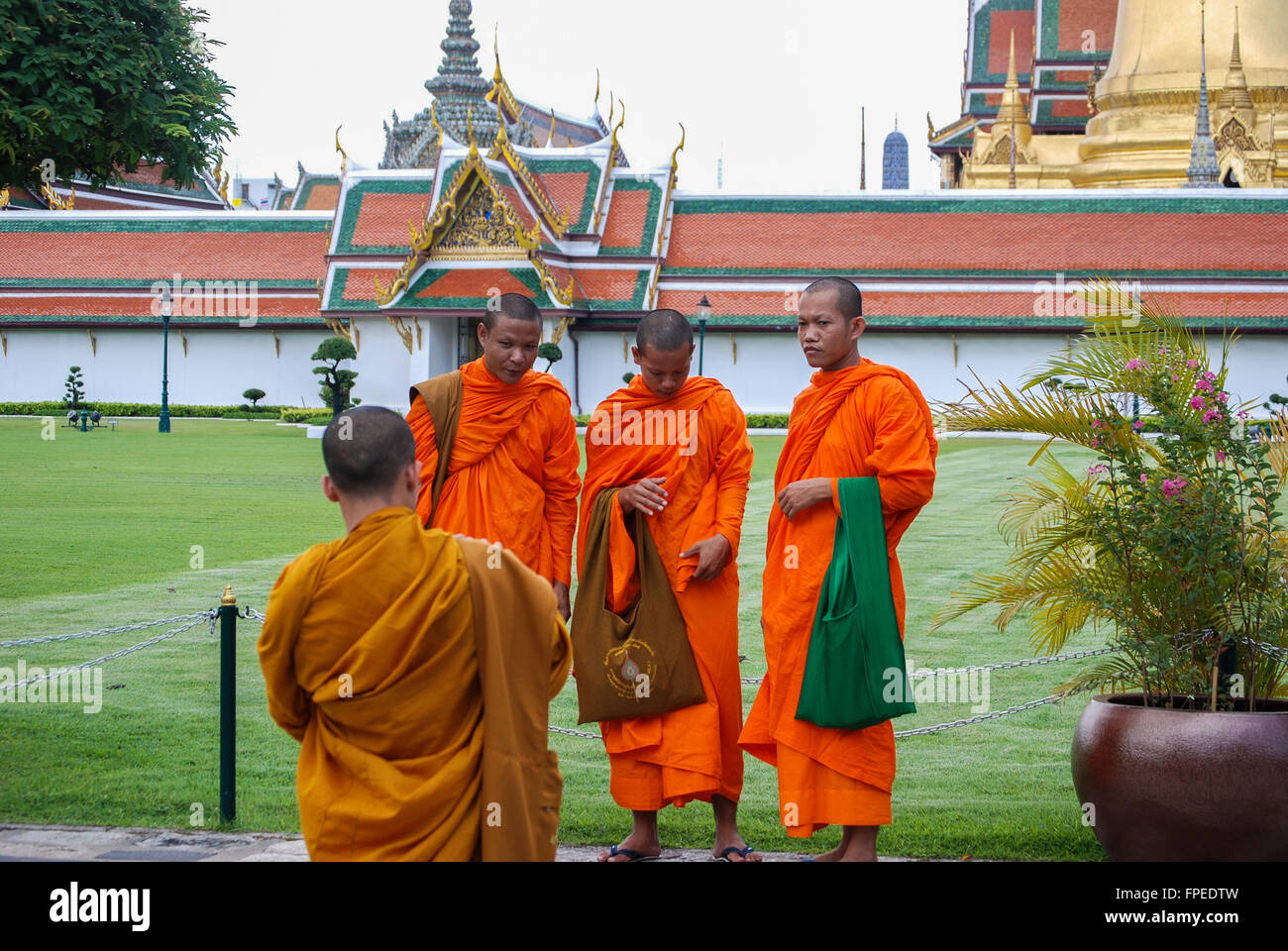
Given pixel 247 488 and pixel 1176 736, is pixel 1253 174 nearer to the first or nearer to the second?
pixel 247 488

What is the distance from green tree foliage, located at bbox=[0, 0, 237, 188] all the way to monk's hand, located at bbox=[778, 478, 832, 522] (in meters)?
3.80

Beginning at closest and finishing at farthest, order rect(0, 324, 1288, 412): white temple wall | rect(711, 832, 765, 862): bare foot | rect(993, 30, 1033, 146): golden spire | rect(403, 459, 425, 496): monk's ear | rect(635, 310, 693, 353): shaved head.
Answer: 1. rect(403, 459, 425, 496): monk's ear
2. rect(711, 832, 765, 862): bare foot
3. rect(635, 310, 693, 353): shaved head
4. rect(0, 324, 1288, 412): white temple wall
5. rect(993, 30, 1033, 146): golden spire

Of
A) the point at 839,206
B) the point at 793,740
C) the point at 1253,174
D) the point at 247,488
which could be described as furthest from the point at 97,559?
the point at 1253,174

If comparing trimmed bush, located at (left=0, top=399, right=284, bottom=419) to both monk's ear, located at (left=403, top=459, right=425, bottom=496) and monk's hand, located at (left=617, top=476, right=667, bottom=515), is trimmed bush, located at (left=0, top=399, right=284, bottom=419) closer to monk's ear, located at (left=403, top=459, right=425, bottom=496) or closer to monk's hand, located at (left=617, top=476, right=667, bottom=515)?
monk's hand, located at (left=617, top=476, right=667, bottom=515)

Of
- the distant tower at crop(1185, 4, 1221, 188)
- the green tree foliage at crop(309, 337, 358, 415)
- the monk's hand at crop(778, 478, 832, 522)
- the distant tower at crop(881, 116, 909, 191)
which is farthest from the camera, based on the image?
the distant tower at crop(881, 116, 909, 191)

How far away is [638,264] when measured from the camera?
109ft

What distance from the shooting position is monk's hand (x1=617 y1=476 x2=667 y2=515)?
515cm

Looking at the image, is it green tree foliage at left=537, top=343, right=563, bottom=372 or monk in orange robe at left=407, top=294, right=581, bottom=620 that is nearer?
monk in orange robe at left=407, top=294, right=581, bottom=620

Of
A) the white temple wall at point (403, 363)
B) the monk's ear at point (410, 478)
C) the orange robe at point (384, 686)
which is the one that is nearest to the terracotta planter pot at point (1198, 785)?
the orange robe at point (384, 686)

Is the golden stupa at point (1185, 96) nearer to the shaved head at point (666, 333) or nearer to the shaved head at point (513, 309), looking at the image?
the shaved head at point (666, 333)

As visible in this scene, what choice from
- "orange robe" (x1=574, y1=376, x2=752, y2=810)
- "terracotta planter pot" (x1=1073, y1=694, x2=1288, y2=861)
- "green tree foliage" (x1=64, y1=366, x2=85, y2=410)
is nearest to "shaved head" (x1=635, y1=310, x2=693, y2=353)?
"orange robe" (x1=574, y1=376, x2=752, y2=810)

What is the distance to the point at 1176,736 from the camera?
4582mm
